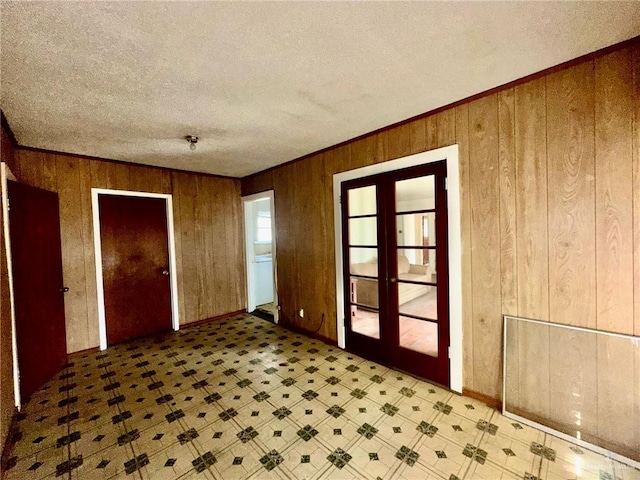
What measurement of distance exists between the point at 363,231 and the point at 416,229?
0.66 m

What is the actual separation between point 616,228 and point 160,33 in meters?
2.93

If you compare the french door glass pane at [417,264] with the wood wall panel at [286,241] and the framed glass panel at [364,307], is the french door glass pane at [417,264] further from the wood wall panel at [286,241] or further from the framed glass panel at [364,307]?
the wood wall panel at [286,241]

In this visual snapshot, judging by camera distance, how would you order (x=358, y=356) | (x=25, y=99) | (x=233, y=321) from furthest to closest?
(x=233, y=321) < (x=358, y=356) < (x=25, y=99)

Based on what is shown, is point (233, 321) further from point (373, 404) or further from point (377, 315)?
point (373, 404)

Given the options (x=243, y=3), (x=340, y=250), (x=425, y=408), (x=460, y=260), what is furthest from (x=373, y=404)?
(x=243, y=3)

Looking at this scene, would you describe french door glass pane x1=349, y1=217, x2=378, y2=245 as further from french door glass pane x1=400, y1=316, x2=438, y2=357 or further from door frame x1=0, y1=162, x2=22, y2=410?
door frame x1=0, y1=162, x2=22, y2=410

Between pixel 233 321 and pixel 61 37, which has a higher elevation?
pixel 61 37

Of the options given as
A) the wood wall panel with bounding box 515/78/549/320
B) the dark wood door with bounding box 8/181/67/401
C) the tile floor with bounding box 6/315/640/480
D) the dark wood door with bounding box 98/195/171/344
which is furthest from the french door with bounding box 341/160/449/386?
the dark wood door with bounding box 8/181/67/401

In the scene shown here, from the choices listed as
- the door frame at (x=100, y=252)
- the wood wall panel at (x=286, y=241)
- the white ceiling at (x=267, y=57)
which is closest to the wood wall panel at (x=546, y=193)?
the white ceiling at (x=267, y=57)

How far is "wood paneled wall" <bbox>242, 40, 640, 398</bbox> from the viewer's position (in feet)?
5.44

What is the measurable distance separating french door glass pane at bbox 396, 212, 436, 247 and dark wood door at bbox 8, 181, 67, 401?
3.80 meters

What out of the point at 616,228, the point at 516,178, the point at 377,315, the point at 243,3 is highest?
the point at 243,3

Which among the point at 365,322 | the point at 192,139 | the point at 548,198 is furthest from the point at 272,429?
the point at 192,139

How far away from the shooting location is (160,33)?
4.57 ft
